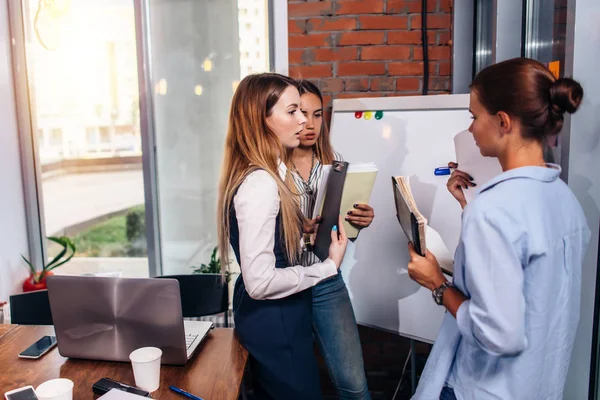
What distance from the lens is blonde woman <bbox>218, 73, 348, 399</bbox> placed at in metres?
1.34

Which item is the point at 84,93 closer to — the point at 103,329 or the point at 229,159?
the point at 229,159

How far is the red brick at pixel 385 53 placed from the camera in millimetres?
2488

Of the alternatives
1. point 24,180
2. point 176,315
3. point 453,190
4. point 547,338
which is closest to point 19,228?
point 24,180

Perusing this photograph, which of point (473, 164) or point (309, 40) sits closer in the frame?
point (473, 164)

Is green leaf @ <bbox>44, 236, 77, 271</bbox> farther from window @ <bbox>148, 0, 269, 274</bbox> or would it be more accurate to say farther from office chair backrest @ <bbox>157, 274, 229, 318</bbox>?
office chair backrest @ <bbox>157, 274, 229, 318</bbox>

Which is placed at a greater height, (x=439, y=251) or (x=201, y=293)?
(x=439, y=251)

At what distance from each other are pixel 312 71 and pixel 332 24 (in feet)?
0.83

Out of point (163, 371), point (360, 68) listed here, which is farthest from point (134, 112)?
point (163, 371)

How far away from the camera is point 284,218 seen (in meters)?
1.44

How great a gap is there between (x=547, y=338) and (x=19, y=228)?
2861mm

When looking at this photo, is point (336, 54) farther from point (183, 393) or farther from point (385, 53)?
point (183, 393)

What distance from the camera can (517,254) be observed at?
0.99m

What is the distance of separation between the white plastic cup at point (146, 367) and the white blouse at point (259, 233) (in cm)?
30

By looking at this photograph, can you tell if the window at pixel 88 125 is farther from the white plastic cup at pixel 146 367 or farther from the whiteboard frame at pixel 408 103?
the white plastic cup at pixel 146 367
